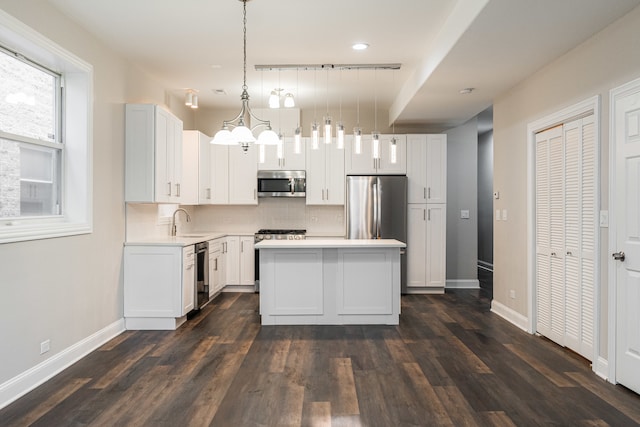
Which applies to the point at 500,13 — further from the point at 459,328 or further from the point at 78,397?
the point at 78,397

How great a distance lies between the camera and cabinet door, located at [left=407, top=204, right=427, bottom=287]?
6141 millimetres

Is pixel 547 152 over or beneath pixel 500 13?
beneath

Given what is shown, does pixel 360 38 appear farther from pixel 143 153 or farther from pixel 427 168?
pixel 427 168

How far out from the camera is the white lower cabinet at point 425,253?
6.14 metres

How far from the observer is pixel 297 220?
262 inches

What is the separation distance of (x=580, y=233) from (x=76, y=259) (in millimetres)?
4183

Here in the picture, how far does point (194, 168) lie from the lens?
5.87m

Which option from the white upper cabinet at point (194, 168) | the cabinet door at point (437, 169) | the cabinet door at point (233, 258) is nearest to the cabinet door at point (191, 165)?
the white upper cabinet at point (194, 168)

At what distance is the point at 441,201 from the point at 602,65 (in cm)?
323

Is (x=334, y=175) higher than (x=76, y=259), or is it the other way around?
(x=334, y=175)

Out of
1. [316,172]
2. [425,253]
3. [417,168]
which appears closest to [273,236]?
[316,172]

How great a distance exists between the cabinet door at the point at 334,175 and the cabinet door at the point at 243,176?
3.60 feet

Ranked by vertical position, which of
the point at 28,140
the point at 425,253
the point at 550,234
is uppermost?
the point at 28,140

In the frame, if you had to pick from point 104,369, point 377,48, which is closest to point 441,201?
point 377,48
